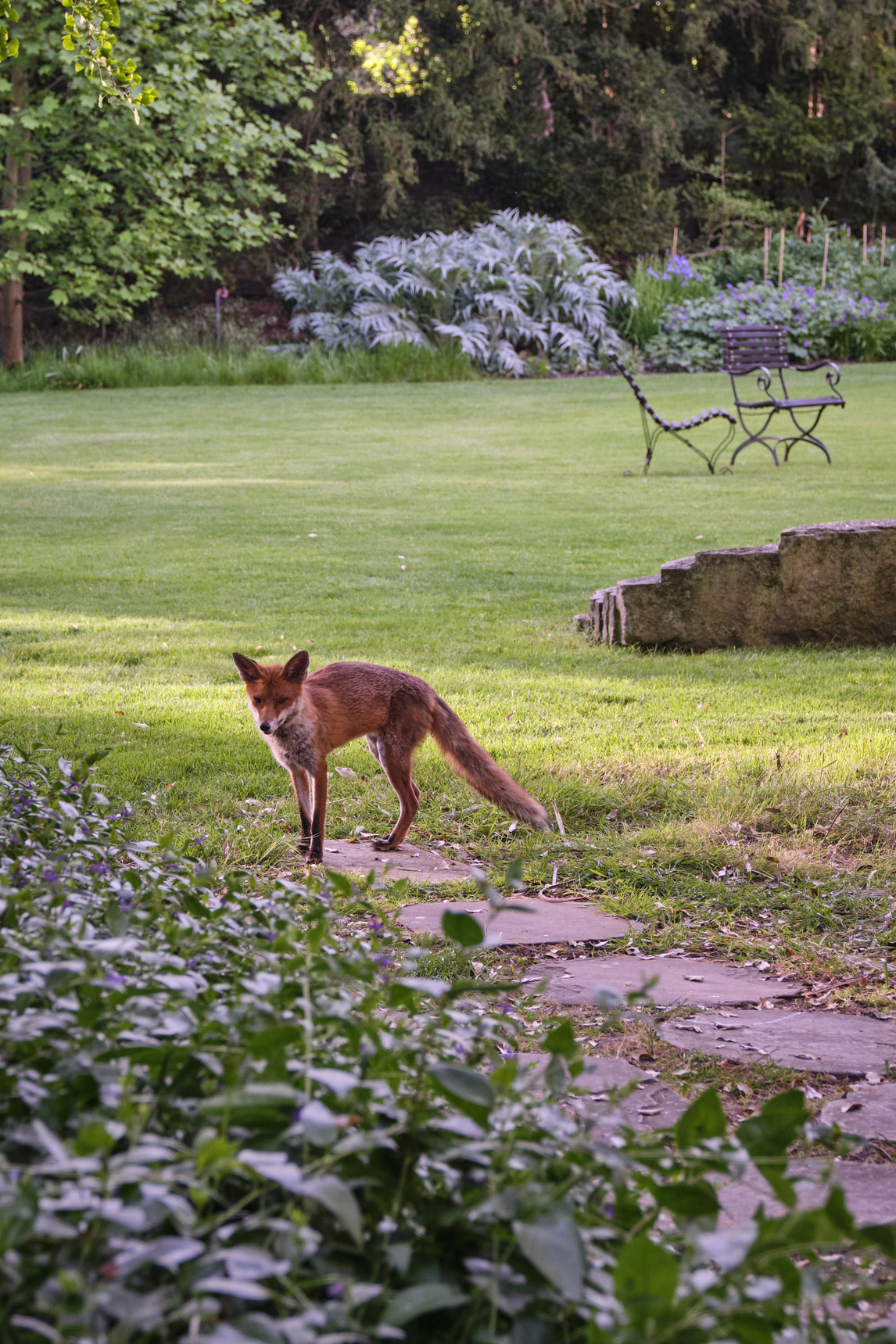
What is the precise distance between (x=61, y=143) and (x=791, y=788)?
855 inches

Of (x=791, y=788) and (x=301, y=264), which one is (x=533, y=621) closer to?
(x=791, y=788)

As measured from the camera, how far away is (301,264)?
27.3 meters

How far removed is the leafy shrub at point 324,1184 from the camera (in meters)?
1.11

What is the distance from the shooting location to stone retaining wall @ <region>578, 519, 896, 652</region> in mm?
6660

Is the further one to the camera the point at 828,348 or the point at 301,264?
the point at 301,264

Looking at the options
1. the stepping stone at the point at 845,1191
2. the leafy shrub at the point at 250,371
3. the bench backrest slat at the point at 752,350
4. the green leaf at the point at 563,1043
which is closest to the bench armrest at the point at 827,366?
the bench backrest slat at the point at 752,350

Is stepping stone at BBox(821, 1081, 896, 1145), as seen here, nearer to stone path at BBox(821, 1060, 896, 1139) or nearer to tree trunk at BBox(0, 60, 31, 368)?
stone path at BBox(821, 1060, 896, 1139)

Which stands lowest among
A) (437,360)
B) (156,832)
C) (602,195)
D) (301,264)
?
(156,832)

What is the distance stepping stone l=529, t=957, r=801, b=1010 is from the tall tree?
20.2 m

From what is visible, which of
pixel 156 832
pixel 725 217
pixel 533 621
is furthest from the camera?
pixel 725 217

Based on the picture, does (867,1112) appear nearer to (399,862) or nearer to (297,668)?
(399,862)

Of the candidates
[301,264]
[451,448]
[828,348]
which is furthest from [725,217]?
[451,448]

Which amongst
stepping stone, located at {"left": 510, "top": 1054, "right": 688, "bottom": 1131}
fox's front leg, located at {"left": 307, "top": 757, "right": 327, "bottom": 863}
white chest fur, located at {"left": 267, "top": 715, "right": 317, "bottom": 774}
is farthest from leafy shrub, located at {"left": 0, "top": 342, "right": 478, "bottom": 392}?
stepping stone, located at {"left": 510, "top": 1054, "right": 688, "bottom": 1131}

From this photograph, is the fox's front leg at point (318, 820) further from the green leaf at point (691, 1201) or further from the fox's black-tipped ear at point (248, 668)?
the green leaf at point (691, 1201)
